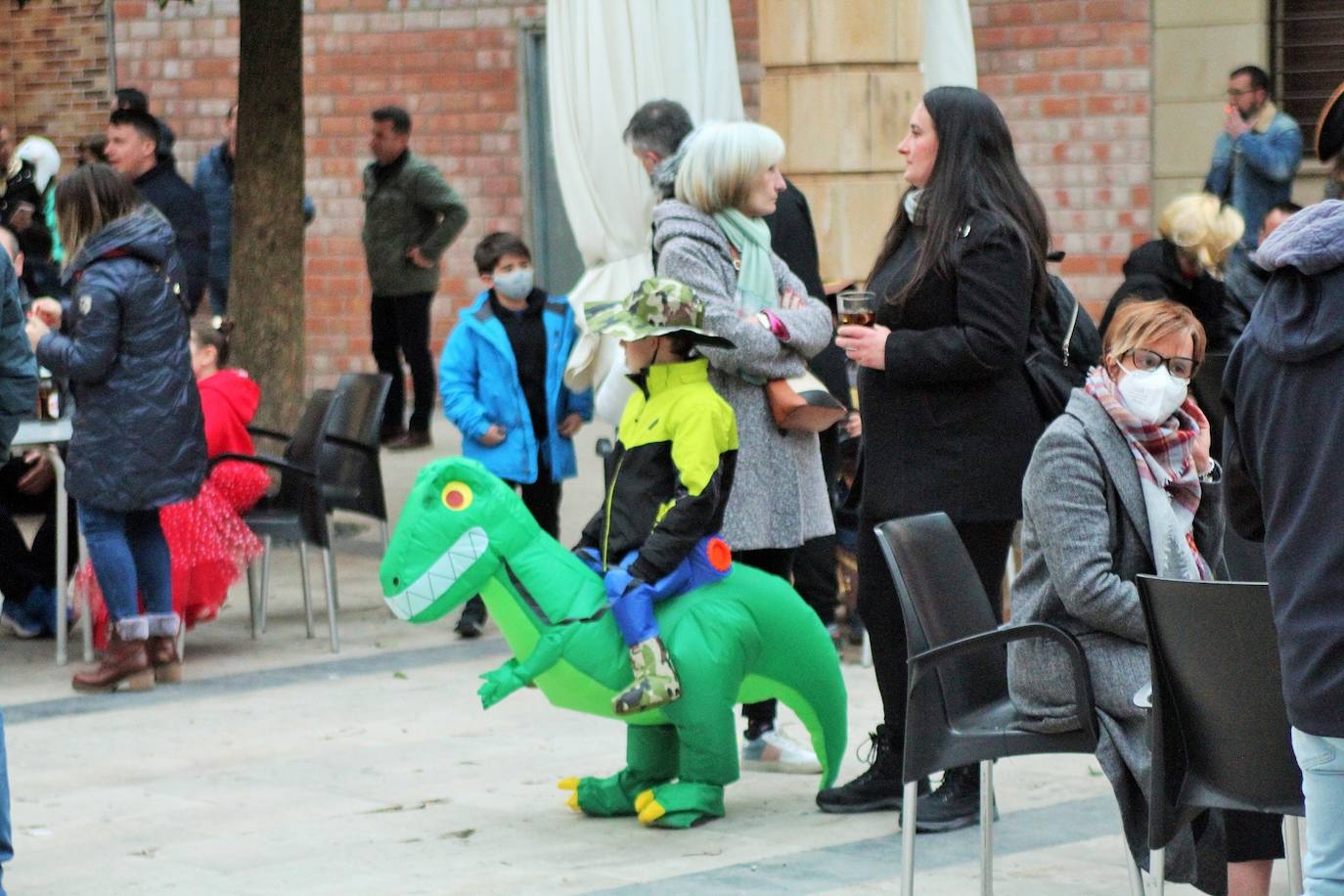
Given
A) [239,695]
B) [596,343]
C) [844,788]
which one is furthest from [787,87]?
[844,788]

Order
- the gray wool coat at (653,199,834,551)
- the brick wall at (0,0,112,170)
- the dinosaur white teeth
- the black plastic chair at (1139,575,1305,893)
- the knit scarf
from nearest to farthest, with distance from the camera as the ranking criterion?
the black plastic chair at (1139,575,1305,893) < the knit scarf < the dinosaur white teeth < the gray wool coat at (653,199,834,551) < the brick wall at (0,0,112,170)

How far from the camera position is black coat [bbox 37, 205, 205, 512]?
7.63m

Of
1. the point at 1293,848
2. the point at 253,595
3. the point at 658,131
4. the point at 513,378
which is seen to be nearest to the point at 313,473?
the point at 253,595

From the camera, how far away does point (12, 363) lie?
17.2ft

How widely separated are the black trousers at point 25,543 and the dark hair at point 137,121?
1820 millimetres

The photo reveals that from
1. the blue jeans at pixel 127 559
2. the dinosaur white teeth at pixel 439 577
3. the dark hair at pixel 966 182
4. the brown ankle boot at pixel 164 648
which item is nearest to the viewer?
the dark hair at pixel 966 182

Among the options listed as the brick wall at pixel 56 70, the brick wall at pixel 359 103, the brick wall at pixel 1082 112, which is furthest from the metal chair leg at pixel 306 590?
the brick wall at pixel 56 70

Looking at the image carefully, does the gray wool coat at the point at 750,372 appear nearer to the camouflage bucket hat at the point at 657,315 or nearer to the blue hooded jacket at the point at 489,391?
the camouflage bucket hat at the point at 657,315

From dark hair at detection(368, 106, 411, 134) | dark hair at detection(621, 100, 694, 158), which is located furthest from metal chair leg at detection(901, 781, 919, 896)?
dark hair at detection(368, 106, 411, 134)

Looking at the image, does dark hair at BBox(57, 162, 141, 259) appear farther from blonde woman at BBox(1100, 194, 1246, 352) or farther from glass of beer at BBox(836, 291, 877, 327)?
blonde woman at BBox(1100, 194, 1246, 352)

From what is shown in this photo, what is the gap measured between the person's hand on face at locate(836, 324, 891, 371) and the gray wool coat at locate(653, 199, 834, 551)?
1.85 ft

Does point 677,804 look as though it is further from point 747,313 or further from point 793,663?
point 747,313

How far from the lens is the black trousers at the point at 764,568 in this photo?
658 centimetres

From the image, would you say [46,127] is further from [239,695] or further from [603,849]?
[603,849]
